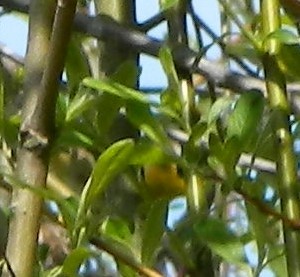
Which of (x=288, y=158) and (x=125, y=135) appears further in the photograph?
(x=125, y=135)

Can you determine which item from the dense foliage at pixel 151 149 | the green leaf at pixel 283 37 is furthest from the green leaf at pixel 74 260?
the green leaf at pixel 283 37

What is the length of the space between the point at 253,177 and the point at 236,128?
115 millimetres

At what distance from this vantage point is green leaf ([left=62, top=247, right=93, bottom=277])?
360 mm

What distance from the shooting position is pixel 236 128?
39 centimetres

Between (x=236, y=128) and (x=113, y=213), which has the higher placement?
(x=236, y=128)

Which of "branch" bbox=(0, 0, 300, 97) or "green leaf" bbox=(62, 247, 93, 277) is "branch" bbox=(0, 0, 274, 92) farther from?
"green leaf" bbox=(62, 247, 93, 277)

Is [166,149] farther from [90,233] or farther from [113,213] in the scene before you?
[113,213]

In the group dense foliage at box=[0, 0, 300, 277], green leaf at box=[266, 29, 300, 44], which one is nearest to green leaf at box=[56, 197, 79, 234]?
dense foliage at box=[0, 0, 300, 277]

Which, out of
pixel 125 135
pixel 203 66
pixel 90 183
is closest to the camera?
pixel 90 183

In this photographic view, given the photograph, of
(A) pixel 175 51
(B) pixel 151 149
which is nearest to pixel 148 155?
(B) pixel 151 149

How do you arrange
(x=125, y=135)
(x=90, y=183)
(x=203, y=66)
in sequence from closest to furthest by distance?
1. (x=90, y=183)
2. (x=203, y=66)
3. (x=125, y=135)

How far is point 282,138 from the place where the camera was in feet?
1.28

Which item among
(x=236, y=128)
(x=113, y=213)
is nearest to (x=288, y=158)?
(x=236, y=128)

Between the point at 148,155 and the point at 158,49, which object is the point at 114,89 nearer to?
the point at 148,155
